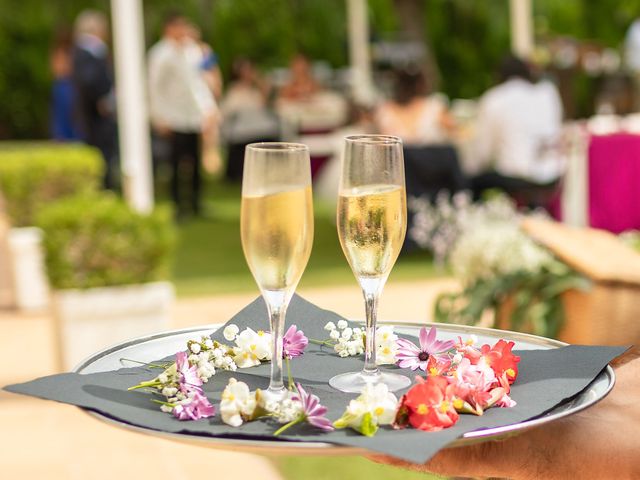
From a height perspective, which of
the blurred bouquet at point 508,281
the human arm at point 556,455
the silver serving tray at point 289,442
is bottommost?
the blurred bouquet at point 508,281

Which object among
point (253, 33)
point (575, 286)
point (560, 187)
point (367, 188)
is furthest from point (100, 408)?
point (253, 33)

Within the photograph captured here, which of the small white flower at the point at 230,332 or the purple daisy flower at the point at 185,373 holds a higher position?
the small white flower at the point at 230,332

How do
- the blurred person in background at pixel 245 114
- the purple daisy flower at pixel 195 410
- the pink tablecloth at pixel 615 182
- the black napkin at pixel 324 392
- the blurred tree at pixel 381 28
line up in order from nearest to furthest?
1. the black napkin at pixel 324 392
2. the purple daisy flower at pixel 195 410
3. the pink tablecloth at pixel 615 182
4. the blurred person in background at pixel 245 114
5. the blurred tree at pixel 381 28

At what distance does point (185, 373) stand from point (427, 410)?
0.34 m

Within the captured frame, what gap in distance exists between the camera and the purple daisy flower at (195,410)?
50.4 inches

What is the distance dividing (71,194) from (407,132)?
7.55 ft

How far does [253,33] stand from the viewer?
17.2 metres

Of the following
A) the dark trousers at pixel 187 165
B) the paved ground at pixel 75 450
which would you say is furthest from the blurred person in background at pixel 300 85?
the paved ground at pixel 75 450

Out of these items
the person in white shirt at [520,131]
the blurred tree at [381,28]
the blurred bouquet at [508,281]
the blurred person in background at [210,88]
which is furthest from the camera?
the blurred tree at [381,28]

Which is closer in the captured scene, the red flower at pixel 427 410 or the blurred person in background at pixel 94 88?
the red flower at pixel 427 410

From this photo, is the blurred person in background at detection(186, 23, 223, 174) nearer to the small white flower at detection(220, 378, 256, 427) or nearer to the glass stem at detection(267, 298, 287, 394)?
the glass stem at detection(267, 298, 287, 394)

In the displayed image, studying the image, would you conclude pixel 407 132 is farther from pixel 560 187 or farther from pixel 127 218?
pixel 127 218

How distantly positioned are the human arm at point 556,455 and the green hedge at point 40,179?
17.6 ft

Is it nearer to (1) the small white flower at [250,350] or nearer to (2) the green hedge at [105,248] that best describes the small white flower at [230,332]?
(1) the small white flower at [250,350]
